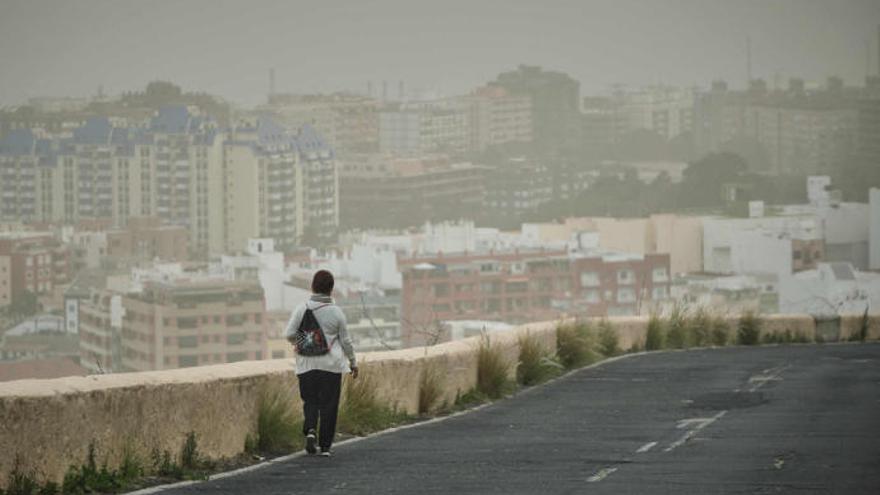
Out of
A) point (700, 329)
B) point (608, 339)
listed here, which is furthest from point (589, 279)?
point (608, 339)

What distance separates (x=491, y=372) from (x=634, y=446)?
5.61 m

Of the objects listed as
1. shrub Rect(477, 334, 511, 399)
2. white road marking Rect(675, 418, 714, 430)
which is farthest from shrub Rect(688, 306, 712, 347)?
white road marking Rect(675, 418, 714, 430)

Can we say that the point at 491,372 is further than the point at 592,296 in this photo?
No

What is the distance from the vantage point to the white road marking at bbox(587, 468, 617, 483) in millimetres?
11242

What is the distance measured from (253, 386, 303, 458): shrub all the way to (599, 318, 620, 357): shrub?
13.0 m

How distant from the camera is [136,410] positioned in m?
11.5

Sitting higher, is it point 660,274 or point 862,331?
point 862,331

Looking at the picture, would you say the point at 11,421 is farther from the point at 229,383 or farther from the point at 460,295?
the point at 460,295

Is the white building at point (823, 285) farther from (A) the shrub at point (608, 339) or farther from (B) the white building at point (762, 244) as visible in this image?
(A) the shrub at point (608, 339)

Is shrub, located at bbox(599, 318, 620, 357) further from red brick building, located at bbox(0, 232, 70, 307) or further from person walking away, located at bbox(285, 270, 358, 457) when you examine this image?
red brick building, located at bbox(0, 232, 70, 307)

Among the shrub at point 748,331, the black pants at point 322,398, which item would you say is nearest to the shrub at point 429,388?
the black pants at point 322,398

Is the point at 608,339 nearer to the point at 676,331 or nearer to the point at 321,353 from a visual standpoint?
the point at 676,331

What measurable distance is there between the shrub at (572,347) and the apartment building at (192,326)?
11091 centimetres

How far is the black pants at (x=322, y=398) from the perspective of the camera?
12820 millimetres
